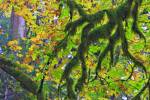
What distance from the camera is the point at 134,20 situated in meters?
3.57

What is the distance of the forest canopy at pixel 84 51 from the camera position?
3.52 meters

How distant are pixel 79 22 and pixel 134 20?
571mm

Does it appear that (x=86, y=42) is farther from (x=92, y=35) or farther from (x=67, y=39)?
(x=67, y=39)

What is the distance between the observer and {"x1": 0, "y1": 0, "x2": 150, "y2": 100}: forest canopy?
352 centimetres

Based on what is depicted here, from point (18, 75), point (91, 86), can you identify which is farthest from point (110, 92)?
point (18, 75)

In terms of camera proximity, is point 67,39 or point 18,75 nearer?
point 67,39

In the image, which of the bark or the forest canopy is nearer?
the forest canopy

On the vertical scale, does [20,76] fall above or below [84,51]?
below

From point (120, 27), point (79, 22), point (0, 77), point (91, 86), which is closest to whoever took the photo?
point (120, 27)

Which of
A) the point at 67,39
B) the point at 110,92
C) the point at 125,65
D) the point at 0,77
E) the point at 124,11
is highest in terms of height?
the point at 124,11

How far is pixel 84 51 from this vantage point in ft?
11.7

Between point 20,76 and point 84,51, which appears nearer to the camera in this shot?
point 84,51

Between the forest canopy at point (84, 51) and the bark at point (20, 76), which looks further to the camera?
the bark at point (20, 76)

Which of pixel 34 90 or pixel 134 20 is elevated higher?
pixel 134 20
